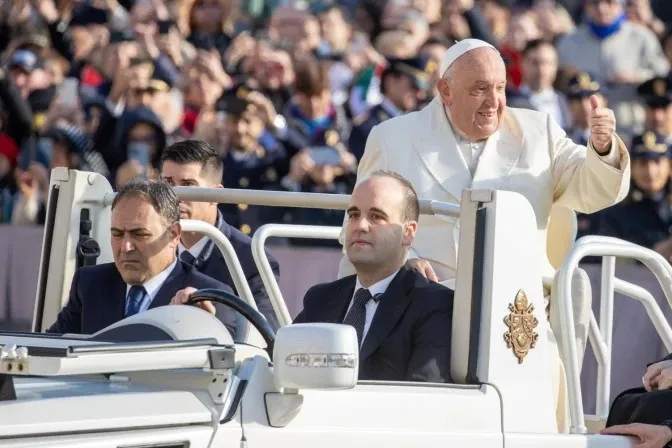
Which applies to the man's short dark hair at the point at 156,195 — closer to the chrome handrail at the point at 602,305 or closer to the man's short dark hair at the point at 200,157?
the chrome handrail at the point at 602,305

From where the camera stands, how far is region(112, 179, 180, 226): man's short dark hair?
620cm

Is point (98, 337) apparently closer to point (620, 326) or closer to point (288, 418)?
point (288, 418)

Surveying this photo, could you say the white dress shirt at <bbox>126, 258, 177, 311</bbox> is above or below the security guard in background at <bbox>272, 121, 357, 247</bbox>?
below

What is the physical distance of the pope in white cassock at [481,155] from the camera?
6941mm

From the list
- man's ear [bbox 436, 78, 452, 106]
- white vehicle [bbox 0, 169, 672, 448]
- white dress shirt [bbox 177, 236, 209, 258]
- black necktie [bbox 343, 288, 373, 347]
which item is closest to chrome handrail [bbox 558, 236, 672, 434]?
white vehicle [bbox 0, 169, 672, 448]

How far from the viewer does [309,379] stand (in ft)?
14.5

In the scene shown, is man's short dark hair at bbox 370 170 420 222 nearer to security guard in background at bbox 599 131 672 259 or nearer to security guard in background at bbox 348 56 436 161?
security guard in background at bbox 599 131 672 259

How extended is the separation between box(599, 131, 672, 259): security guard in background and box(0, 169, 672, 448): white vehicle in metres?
5.51

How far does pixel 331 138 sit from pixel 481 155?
19.2ft

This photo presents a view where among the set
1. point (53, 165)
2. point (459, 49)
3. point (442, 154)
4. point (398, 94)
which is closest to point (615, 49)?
point (398, 94)

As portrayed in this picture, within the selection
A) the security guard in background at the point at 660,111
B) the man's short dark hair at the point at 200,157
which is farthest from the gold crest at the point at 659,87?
the man's short dark hair at the point at 200,157

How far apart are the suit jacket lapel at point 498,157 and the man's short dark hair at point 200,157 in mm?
1613

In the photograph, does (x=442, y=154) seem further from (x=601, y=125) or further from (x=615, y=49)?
(x=615, y=49)

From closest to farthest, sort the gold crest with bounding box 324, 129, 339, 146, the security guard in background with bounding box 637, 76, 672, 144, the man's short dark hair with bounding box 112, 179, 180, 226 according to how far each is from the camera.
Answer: the man's short dark hair with bounding box 112, 179, 180, 226
the security guard in background with bounding box 637, 76, 672, 144
the gold crest with bounding box 324, 129, 339, 146
